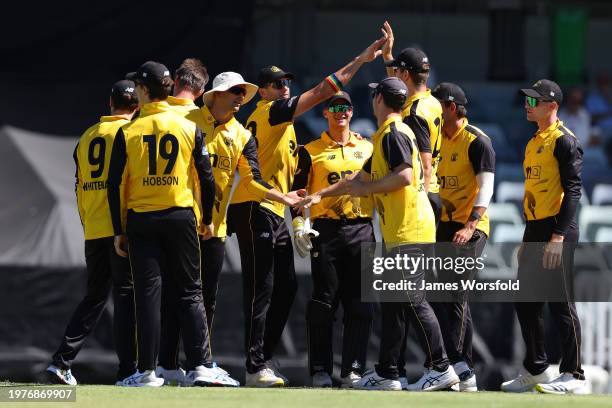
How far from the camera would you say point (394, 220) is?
27.3ft

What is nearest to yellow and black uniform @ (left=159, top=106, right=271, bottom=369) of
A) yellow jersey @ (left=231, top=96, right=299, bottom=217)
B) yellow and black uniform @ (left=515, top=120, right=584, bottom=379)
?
yellow jersey @ (left=231, top=96, right=299, bottom=217)

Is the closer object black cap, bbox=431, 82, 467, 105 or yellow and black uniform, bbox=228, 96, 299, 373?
yellow and black uniform, bbox=228, 96, 299, 373

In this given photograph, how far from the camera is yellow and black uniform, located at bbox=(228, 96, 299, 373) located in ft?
28.9

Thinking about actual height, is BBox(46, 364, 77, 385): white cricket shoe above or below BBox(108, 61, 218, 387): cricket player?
below

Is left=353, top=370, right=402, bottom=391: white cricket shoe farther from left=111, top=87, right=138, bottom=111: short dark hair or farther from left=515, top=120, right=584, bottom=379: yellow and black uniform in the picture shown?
left=111, top=87, right=138, bottom=111: short dark hair

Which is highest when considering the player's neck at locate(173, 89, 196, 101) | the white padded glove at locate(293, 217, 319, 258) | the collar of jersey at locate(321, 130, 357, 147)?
the player's neck at locate(173, 89, 196, 101)

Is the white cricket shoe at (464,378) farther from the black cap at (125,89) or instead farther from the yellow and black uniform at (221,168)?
the black cap at (125,89)

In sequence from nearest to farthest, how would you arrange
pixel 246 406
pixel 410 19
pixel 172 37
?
pixel 246 406 < pixel 172 37 < pixel 410 19

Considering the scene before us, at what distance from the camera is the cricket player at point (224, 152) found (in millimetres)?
8570

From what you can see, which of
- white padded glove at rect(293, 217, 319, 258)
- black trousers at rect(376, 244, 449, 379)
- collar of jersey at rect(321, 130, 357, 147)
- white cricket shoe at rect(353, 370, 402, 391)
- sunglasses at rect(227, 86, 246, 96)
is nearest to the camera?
black trousers at rect(376, 244, 449, 379)

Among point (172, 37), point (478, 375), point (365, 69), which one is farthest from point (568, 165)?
point (365, 69)

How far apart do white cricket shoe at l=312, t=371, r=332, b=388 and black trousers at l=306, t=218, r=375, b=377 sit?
3cm

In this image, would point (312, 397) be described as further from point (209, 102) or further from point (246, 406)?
point (209, 102)

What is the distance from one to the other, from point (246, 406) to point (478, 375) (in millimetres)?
5665
